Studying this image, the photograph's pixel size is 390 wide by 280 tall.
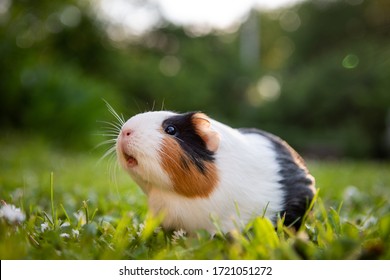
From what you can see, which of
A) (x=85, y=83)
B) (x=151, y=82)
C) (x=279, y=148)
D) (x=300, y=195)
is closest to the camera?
(x=300, y=195)

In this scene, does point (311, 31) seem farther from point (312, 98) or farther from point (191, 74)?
point (191, 74)

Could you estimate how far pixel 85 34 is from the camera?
14984 millimetres

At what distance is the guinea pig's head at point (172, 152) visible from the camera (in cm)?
202

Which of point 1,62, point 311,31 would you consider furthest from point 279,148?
point 311,31

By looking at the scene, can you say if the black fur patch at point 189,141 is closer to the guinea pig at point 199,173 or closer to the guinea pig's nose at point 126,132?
the guinea pig at point 199,173

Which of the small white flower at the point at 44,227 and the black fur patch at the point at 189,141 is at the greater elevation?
the black fur patch at the point at 189,141

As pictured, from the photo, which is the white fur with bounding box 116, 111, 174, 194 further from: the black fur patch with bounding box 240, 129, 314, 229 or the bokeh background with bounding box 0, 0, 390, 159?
the bokeh background with bounding box 0, 0, 390, 159

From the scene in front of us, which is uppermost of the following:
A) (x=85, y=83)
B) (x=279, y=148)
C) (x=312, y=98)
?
(x=279, y=148)

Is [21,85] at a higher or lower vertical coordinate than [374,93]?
higher

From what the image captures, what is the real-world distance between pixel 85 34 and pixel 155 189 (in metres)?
13.8

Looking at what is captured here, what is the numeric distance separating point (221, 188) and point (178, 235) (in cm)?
28

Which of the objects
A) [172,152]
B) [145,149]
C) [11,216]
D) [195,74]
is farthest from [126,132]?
[195,74]

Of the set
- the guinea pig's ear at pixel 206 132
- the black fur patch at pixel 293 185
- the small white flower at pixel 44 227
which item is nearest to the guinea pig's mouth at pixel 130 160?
the guinea pig's ear at pixel 206 132

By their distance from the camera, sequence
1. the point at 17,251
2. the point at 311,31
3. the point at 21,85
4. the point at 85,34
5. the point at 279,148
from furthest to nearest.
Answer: the point at 311,31 < the point at 85,34 < the point at 21,85 < the point at 279,148 < the point at 17,251
